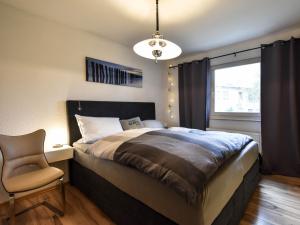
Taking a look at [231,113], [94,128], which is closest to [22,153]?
[94,128]

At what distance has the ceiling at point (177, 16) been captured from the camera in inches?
77.0

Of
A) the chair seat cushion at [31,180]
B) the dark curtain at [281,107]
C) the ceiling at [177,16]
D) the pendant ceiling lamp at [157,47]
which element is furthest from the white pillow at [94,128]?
the dark curtain at [281,107]

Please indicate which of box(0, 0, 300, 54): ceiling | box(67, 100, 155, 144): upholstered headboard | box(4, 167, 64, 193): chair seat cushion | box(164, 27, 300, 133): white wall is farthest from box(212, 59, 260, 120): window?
box(4, 167, 64, 193): chair seat cushion

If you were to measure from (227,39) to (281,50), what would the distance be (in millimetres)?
835

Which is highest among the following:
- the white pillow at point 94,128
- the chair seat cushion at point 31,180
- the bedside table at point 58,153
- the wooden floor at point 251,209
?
the white pillow at point 94,128

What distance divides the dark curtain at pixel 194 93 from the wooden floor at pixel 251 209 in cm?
159

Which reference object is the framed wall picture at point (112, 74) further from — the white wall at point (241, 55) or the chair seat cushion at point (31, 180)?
the chair seat cushion at point (31, 180)

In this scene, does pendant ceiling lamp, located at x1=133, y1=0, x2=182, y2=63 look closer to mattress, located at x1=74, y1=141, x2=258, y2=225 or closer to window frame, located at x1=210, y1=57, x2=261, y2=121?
mattress, located at x1=74, y1=141, x2=258, y2=225

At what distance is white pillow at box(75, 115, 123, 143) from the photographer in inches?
87.9

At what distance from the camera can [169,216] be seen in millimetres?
1122

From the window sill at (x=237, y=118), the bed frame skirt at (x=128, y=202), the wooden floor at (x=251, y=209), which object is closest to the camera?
the bed frame skirt at (x=128, y=202)

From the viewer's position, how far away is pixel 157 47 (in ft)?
5.49

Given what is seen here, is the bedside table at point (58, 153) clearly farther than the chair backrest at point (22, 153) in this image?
Yes

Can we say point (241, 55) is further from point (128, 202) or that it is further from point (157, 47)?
point (128, 202)
